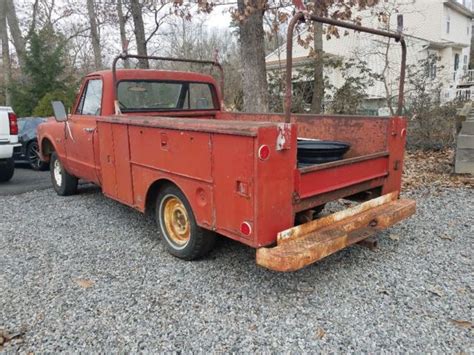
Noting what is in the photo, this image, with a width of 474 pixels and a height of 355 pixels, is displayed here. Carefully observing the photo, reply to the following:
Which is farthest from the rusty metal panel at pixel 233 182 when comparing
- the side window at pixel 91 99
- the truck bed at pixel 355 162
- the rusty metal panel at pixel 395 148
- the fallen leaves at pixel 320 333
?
the side window at pixel 91 99

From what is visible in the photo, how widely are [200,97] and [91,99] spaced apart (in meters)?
1.56

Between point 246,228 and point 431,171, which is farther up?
point 246,228

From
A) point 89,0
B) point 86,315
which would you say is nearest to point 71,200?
point 86,315

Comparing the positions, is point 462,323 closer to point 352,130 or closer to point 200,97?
point 352,130

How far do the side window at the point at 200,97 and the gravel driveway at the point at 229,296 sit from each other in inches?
79.8

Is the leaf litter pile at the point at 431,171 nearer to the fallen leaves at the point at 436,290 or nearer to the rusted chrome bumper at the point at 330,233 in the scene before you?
the rusted chrome bumper at the point at 330,233

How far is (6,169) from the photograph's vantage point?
8.18 meters

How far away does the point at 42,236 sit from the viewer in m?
4.86

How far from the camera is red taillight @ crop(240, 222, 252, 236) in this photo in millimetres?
3021

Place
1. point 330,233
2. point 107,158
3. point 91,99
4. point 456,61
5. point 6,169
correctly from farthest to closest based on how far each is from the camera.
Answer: point 456,61
point 6,169
point 91,99
point 107,158
point 330,233

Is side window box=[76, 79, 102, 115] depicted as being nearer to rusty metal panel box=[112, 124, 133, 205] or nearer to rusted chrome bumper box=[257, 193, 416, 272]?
rusty metal panel box=[112, 124, 133, 205]

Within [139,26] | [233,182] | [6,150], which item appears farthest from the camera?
[139,26]

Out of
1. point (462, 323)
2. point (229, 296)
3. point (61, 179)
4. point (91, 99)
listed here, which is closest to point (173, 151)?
point (229, 296)

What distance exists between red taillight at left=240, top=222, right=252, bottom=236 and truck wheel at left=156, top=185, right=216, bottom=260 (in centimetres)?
75
